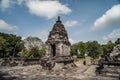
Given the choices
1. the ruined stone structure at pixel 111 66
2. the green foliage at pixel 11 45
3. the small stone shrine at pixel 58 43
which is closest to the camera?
the ruined stone structure at pixel 111 66

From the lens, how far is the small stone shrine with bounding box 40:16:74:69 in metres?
16.4

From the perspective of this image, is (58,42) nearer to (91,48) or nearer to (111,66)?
(111,66)

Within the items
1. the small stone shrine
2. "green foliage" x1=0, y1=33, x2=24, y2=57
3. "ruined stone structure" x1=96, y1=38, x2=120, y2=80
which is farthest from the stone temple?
"green foliage" x1=0, y1=33, x2=24, y2=57

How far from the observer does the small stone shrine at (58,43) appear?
645 inches

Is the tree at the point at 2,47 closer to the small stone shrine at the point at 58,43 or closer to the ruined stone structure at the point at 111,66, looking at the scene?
the small stone shrine at the point at 58,43

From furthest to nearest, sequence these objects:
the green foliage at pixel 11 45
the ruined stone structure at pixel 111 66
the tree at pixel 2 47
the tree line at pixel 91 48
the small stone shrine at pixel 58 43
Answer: the tree line at pixel 91 48, the green foliage at pixel 11 45, the tree at pixel 2 47, the small stone shrine at pixel 58 43, the ruined stone structure at pixel 111 66

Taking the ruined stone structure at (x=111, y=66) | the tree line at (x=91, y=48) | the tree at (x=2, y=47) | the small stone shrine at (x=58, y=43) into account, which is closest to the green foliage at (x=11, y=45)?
the tree at (x=2, y=47)

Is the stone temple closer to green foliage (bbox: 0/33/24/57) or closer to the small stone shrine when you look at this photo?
the small stone shrine

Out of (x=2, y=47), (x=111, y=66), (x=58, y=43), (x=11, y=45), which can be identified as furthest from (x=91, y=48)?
(x=111, y=66)

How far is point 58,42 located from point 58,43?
0.35 ft

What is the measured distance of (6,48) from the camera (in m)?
37.8

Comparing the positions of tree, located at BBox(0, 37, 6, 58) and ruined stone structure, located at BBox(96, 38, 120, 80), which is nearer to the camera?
ruined stone structure, located at BBox(96, 38, 120, 80)

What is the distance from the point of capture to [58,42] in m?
16.5

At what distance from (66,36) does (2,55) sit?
2533 centimetres
